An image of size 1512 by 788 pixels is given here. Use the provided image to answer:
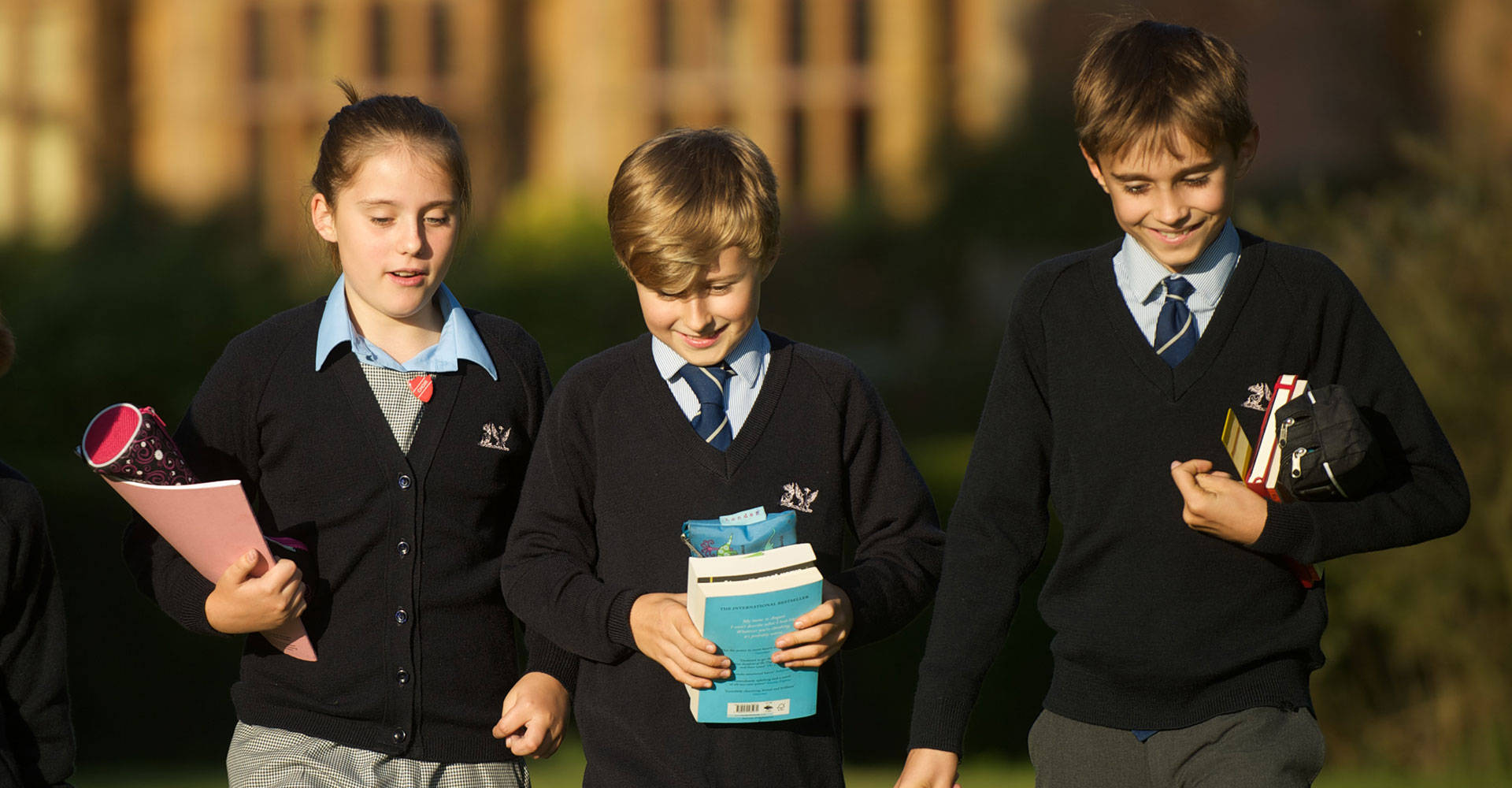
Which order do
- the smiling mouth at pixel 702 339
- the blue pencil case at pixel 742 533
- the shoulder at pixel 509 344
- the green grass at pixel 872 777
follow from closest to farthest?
the blue pencil case at pixel 742 533 < the smiling mouth at pixel 702 339 < the shoulder at pixel 509 344 < the green grass at pixel 872 777

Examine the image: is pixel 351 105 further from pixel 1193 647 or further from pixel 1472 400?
pixel 1472 400

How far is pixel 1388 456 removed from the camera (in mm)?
3020

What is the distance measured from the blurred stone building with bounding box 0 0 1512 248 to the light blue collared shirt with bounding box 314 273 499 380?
999cm

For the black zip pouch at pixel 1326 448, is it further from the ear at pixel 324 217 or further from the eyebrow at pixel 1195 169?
the ear at pixel 324 217

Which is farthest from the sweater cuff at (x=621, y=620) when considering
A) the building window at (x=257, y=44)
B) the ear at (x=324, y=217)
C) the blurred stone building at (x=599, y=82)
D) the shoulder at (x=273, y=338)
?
the building window at (x=257, y=44)

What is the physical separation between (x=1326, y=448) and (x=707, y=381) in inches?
44.4

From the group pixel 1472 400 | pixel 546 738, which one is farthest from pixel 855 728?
pixel 546 738

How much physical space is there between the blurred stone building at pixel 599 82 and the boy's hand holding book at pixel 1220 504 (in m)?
10.6

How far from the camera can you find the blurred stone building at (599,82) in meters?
13.7

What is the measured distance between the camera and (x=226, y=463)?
341cm

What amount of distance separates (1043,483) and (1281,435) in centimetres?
49

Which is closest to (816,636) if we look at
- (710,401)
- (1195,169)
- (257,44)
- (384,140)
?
(710,401)

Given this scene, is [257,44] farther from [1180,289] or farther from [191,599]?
[1180,289]

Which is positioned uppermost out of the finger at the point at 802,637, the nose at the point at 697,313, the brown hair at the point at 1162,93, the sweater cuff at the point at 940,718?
the brown hair at the point at 1162,93
